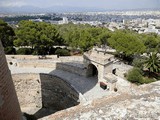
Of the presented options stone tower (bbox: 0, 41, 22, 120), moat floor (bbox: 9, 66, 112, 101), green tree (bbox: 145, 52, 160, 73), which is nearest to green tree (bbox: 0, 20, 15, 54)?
moat floor (bbox: 9, 66, 112, 101)

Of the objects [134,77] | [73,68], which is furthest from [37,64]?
[134,77]

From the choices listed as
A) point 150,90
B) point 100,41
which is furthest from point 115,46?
point 150,90

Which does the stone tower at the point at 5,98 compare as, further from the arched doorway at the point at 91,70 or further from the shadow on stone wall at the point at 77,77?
the arched doorway at the point at 91,70

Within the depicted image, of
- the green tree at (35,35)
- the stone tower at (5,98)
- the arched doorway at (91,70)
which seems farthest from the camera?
the green tree at (35,35)

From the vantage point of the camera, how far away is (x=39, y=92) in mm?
19984

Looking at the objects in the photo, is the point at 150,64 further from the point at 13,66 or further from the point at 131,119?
the point at 131,119

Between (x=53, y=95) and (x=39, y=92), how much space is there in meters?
Result: 1.43

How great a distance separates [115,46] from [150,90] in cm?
2491

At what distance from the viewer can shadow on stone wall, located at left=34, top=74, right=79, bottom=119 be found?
18.5 m

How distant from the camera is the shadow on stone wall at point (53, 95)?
18.5 meters

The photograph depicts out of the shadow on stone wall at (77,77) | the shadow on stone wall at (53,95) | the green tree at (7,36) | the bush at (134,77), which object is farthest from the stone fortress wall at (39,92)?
the green tree at (7,36)

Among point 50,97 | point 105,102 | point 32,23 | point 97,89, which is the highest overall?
point 105,102

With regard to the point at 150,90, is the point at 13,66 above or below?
below

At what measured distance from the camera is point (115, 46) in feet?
93.0
